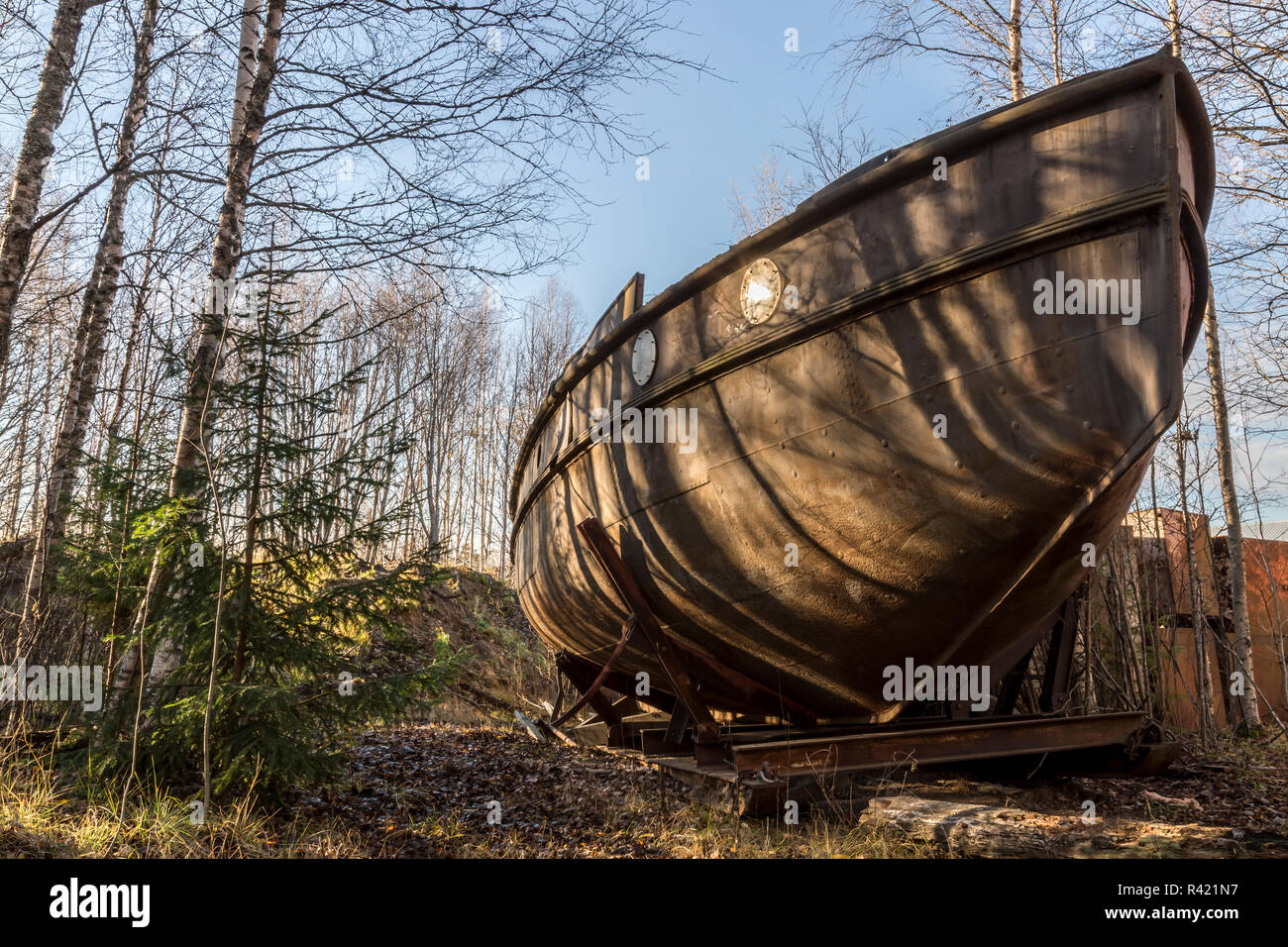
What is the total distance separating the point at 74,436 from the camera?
259 inches

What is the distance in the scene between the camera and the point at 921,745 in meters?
3.65

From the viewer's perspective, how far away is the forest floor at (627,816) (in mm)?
3252

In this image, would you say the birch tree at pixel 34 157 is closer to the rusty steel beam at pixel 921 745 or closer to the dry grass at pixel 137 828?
the dry grass at pixel 137 828

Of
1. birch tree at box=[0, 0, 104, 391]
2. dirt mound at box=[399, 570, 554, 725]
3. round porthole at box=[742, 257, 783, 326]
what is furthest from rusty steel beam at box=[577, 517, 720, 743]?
dirt mound at box=[399, 570, 554, 725]

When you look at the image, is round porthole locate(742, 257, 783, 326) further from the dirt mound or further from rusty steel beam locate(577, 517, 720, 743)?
the dirt mound

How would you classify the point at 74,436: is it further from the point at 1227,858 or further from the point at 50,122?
the point at 1227,858

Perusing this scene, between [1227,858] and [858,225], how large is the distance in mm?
2932

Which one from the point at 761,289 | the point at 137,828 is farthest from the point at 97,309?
the point at 761,289

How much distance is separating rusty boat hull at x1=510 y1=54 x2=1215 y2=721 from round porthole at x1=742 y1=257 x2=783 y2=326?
1.1 inches

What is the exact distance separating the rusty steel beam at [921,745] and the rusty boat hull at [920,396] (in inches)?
14.9

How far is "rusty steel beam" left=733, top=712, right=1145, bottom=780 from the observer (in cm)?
346

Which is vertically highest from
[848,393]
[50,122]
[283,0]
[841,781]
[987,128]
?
[283,0]
